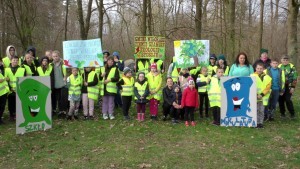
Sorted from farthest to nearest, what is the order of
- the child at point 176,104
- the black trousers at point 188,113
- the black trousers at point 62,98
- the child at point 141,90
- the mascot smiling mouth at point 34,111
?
the black trousers at point 62,98, the child at point 141,90, the child at point 176,104, the black trousers at point 188,113, the mascot smiling mouth at point 34,111

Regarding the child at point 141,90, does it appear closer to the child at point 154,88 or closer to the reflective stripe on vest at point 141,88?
the reflective stripe on vest at point 141,88

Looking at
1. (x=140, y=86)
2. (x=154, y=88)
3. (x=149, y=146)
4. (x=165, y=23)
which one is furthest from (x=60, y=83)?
(x=165, y=23)

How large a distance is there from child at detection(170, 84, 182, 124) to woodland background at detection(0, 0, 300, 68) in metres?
7.17

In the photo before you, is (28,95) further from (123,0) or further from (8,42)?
(8,42)

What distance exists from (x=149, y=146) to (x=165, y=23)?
19.2m

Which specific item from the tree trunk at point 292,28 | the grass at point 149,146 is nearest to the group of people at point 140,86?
the grass at point 149,146

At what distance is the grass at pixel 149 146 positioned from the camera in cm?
675

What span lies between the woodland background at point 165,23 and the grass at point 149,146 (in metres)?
8.21

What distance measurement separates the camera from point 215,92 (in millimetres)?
9906

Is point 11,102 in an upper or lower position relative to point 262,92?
lower

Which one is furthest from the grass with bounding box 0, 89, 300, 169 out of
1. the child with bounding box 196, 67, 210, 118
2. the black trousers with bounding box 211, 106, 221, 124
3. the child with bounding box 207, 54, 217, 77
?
the child with bounding box 207, 54, 217, 77

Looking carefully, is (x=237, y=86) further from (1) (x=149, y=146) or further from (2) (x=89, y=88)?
(2) (x=89, y=88)

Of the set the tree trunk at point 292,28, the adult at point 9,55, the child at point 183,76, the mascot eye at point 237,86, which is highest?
the tree trunk at point 292,28

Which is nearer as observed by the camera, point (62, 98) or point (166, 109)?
point (166, 109)
